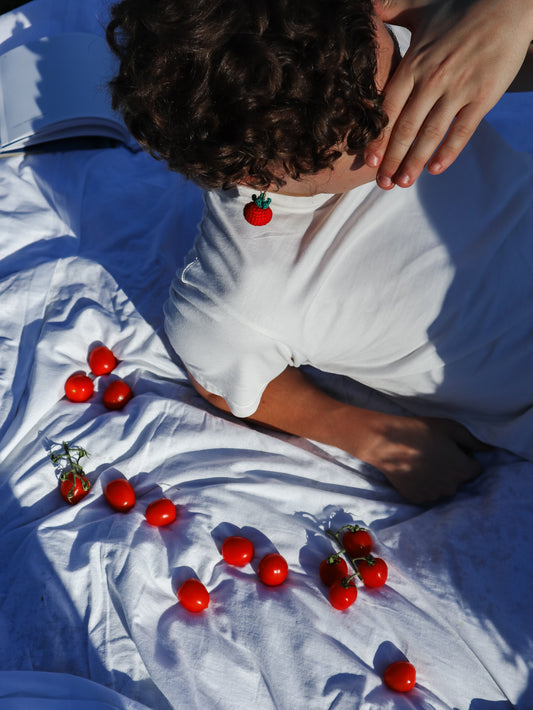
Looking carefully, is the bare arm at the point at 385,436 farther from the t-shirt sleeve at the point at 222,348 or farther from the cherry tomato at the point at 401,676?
the cherry tomato at the point at 401,676

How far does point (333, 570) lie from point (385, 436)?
306 millimetres

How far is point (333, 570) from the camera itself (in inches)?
45.8

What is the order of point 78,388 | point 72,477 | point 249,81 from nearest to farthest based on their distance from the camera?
point 249,81 → point 72,477 → point 78,388

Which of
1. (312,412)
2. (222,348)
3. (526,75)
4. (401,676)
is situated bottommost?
(401,676)

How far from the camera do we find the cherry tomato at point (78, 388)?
141cm

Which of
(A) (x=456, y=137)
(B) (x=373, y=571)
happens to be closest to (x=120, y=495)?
(B) (x=373, y=571)

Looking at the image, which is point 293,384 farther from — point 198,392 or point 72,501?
point 72,501

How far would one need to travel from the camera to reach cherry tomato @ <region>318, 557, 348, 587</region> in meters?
1.16

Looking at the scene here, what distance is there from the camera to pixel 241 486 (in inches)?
49.9

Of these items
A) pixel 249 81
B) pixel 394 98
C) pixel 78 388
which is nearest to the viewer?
pixel 249 81

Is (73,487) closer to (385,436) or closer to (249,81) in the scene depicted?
(385,436)

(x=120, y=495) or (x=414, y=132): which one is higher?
(x=414, y=132)

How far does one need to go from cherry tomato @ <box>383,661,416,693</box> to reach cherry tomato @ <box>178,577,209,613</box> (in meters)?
0.34

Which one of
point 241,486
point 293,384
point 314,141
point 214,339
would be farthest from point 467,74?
point 241,486
